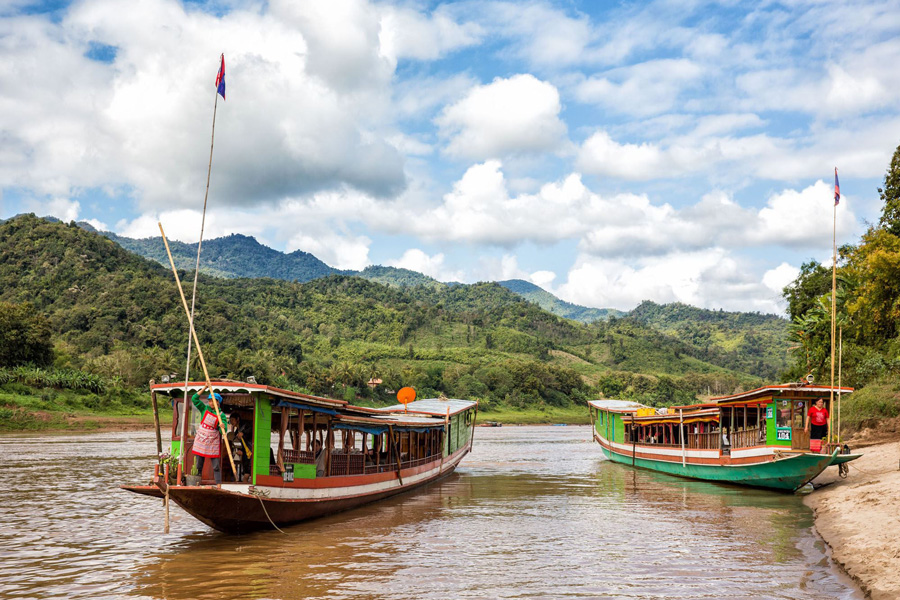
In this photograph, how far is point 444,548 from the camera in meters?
14.3

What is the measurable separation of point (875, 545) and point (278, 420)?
40.5 ft

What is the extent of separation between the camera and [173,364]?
6831 centimetres

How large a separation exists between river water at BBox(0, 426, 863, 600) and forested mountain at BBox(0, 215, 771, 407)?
4042 cm

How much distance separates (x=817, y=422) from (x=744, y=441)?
2711 mm

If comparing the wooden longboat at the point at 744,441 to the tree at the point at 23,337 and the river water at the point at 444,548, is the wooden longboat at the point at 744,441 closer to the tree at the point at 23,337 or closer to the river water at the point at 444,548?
the river water at the point at 444,548

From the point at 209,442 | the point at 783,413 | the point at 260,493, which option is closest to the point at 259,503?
the point at 260,493

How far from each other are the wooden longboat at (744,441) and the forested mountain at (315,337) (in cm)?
3908

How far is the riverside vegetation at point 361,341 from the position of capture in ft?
130

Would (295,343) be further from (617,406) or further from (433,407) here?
(433,407)

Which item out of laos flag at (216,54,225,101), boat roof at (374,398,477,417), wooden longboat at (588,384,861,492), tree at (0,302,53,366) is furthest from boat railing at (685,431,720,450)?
tree at (0,302,53,366)

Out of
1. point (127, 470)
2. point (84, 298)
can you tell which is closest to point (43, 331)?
point (84, 298)

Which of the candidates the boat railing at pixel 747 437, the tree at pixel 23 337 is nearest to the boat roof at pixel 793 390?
the boat railing at pixel 747 437

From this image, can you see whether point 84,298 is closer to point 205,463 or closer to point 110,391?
point 110,391

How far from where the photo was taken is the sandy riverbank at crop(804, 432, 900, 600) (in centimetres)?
1080
